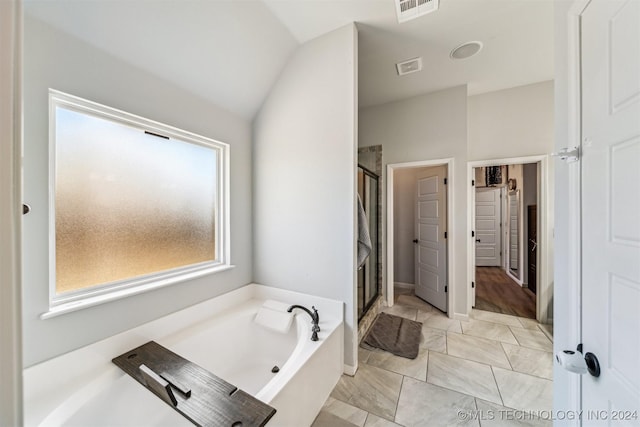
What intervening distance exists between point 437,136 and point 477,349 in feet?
7.73

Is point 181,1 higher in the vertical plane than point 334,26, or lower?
lower

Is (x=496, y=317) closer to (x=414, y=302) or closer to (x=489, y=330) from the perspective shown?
(x=489, y=330)

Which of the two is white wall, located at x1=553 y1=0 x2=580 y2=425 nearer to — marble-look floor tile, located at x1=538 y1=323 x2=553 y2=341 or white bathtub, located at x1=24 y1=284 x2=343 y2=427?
white bathtub, located at x1=24 y1=284 x2=343 y2=427

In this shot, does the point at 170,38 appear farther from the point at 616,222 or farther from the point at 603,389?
the point at 603,389

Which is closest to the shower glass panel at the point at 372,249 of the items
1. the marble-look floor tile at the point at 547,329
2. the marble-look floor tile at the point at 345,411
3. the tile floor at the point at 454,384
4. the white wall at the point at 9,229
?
the tile floor at the point at 454,384

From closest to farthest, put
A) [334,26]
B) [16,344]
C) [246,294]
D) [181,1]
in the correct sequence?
[16,344] → [181,1] → [334,26] → [246,294]

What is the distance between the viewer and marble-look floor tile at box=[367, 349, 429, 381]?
1845mm

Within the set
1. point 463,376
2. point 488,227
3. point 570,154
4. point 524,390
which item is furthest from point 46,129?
point 488,227

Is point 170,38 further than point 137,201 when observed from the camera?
No

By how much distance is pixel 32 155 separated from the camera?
1106mm

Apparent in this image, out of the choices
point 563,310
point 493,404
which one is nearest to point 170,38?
point 563,310

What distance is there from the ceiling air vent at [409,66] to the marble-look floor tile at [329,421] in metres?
3.07

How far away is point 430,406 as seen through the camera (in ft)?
5.03

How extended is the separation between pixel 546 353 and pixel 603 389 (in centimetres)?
189
